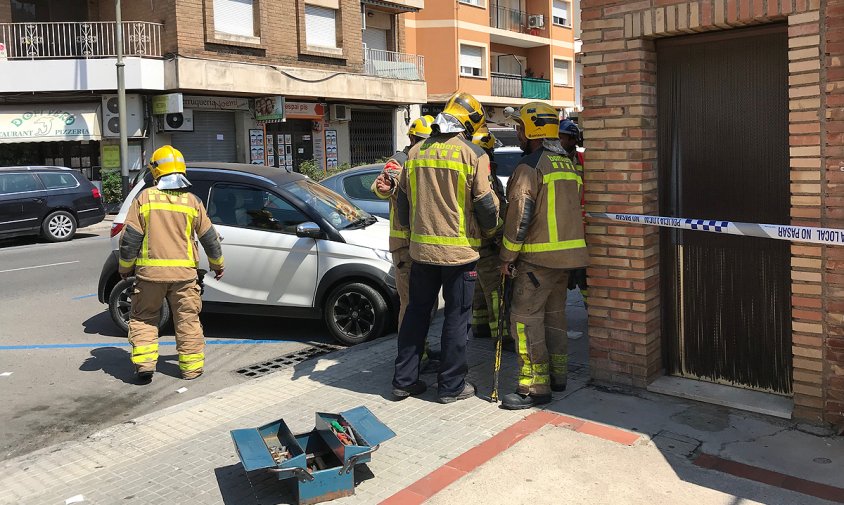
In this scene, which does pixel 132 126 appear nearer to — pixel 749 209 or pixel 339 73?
pixel 339 73

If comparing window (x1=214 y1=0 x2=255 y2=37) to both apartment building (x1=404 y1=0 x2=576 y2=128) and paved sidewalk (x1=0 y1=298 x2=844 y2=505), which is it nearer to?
apartment building (x1=404 y1=0 x2=576 y2=128)

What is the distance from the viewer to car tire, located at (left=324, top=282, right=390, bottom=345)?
23.8 feet

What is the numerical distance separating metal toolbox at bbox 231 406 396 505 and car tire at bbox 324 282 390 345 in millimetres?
2599

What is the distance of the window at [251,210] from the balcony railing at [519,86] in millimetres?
31355

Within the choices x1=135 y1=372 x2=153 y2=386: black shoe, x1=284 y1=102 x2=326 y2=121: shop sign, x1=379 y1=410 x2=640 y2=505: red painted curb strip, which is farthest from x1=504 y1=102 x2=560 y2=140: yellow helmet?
x1=284 y1=102 x2=326 y2=121: shop sign

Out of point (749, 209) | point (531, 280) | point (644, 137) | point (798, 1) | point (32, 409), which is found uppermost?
point (798, 1)

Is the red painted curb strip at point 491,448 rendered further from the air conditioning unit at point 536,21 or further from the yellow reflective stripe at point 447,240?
the air conditioning unit at point 536,21

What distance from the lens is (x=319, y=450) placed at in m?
4.40

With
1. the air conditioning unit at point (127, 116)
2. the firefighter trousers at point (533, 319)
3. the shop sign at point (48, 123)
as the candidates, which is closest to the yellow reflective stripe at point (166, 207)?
the firefighter trousers at point (533, 319)

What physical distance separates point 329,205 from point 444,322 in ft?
9.44

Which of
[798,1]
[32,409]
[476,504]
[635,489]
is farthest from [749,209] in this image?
[32,409]

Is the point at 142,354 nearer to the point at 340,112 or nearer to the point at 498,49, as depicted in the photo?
the point at 340,112

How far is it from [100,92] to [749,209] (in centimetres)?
2189

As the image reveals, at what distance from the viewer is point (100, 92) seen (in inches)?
909
